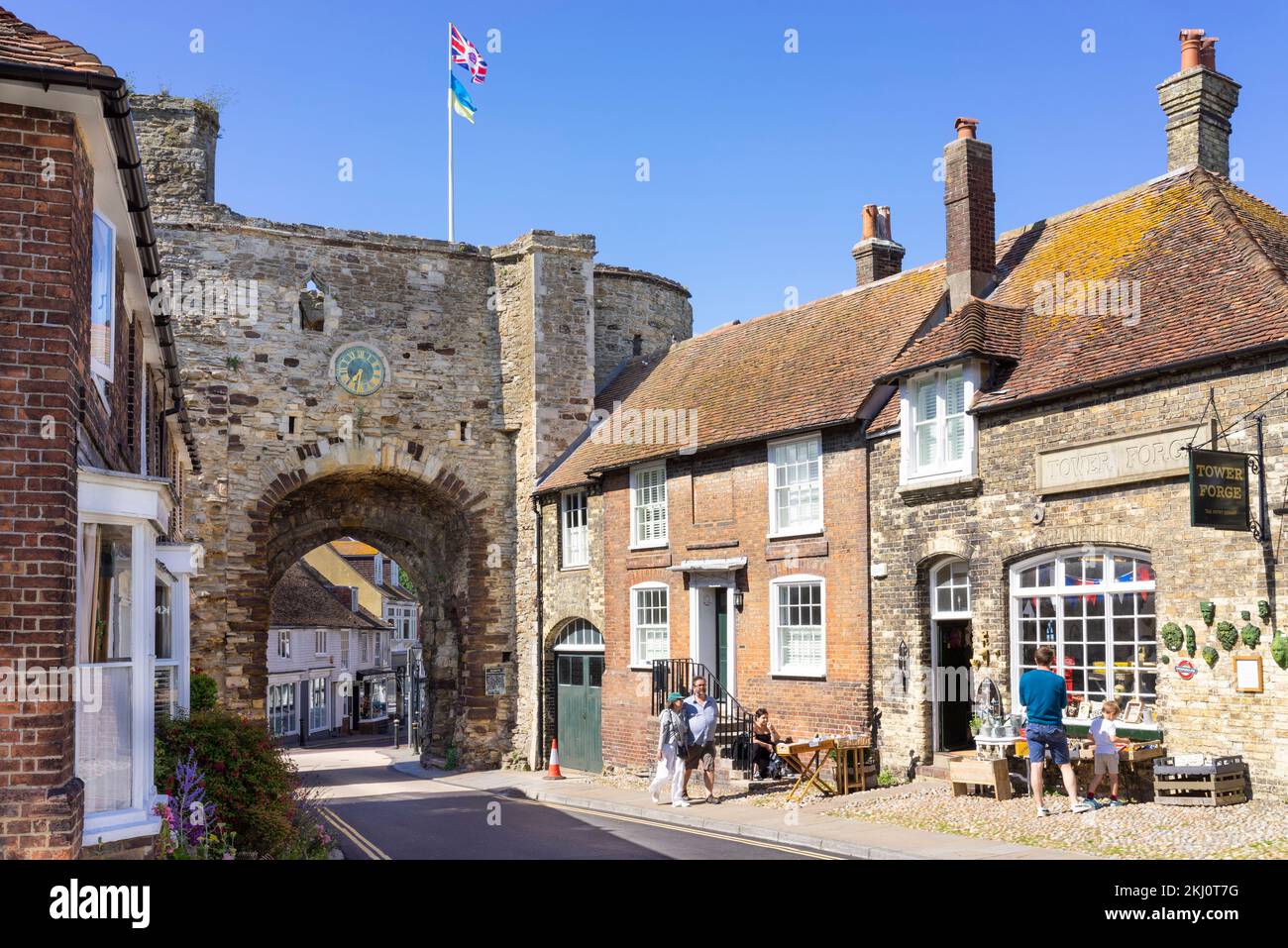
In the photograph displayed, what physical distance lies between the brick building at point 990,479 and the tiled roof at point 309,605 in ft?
75.1

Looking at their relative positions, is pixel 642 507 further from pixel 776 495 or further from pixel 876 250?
pixel 876 250

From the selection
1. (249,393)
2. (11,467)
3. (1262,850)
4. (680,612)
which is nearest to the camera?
(11,467)

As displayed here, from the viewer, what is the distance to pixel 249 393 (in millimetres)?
26281

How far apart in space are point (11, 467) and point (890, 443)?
42.5ft

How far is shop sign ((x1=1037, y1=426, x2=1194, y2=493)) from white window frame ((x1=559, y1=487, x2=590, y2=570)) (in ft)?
40.1

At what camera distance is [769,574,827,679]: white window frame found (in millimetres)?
19734

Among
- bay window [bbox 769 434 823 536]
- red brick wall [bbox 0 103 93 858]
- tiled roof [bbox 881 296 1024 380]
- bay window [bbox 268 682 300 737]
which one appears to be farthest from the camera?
bay window [bbox 268 682 300 737]

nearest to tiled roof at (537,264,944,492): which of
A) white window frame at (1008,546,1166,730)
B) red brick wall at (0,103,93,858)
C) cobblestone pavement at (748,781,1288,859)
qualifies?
white window frame at (1008,546,1166,730)

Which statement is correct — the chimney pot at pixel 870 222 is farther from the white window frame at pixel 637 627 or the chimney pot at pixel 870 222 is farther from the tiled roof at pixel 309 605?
the tiled roof at pixel 309 605

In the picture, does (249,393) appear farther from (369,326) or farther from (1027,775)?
(1027,775)

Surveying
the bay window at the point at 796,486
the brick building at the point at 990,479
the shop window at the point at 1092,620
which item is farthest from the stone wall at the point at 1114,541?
the bay window at the point at 796,486

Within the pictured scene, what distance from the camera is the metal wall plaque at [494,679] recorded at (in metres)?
28.2

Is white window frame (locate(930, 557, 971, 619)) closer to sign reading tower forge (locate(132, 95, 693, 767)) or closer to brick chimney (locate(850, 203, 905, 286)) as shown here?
brick chimney (locate(850, 203, 905, 286))
